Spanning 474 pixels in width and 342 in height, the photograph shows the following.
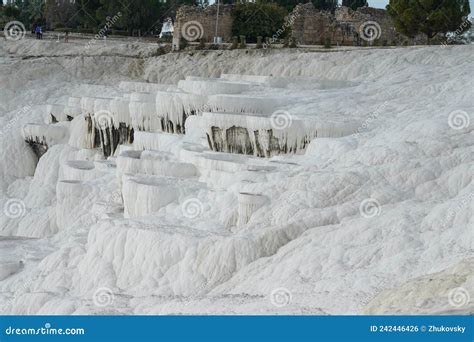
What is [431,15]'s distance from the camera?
26359mm

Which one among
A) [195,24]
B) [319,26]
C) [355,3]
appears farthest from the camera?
[355,3]

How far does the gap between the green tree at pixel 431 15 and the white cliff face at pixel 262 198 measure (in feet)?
9.43

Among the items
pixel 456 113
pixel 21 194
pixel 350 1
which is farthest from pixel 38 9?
pixel 456 113

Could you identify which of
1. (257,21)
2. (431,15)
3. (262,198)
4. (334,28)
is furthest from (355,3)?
(262,198)

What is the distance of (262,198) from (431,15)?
47.3 feet

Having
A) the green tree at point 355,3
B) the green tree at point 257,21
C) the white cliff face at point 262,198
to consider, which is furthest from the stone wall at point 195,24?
the green tree at point 355,3

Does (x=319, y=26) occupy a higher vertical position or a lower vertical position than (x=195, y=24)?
higher

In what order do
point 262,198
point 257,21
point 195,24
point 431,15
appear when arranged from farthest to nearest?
point 257,21 < point 195,24 < point 431,15 < point 262,198

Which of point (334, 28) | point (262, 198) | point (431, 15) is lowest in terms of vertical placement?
point (262, 198)

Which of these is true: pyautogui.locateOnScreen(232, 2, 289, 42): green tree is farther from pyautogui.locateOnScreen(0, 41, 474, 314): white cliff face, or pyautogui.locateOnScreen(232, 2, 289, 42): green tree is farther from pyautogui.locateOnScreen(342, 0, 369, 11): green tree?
pyautogui.locateOnScreen(0, 41, 474, 314): white cliff face

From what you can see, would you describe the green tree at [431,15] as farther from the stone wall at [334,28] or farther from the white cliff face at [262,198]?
the stone wall at [334,28]

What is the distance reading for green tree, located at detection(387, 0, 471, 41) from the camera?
1041 inches

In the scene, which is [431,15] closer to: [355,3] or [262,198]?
[262,198]
